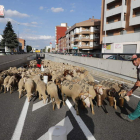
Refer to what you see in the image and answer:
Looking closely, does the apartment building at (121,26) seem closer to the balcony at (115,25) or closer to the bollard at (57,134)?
the balcony at (115,25)

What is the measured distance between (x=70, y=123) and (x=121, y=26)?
2962cm

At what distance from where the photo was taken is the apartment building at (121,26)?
2548 cm

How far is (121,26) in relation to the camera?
2834 centimetres

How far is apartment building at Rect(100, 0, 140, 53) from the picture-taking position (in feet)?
83.6

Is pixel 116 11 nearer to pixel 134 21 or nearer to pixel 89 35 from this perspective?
pixel 134 21

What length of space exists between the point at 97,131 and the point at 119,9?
31.6 metres

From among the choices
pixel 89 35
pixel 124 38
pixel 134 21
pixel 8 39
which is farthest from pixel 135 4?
pixel 8 39

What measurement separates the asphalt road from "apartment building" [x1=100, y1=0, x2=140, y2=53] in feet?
78.6

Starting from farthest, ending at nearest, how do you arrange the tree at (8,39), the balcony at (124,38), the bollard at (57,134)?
the tree at (8,39) < the balcony at (124,38) < the bollard at (57,134)

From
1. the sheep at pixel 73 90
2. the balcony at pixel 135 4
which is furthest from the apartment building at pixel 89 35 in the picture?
the sheep at pixel 73 90

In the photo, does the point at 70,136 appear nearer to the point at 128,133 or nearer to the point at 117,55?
the point at 128,133

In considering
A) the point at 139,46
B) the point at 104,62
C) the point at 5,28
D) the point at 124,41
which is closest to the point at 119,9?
the point at 124,41

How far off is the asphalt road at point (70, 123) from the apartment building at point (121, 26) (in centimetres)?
2397

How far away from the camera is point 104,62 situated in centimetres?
1082
